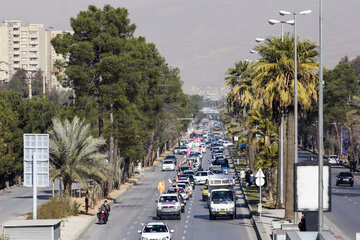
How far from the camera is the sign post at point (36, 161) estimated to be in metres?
31.8

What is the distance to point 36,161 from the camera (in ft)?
104

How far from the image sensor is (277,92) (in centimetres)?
3969

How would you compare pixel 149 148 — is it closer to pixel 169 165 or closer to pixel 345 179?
pixel 169 165

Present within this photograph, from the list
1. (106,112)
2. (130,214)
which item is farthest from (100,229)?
(106,112)

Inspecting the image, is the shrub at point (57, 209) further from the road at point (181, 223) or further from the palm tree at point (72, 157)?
the road at point (181, 223)

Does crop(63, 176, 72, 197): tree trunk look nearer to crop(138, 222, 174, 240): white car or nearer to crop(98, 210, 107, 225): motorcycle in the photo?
crop(98, 210, 107, 225): motorcycle

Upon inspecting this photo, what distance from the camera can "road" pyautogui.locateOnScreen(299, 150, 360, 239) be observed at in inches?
1512

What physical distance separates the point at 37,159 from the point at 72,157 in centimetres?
1509

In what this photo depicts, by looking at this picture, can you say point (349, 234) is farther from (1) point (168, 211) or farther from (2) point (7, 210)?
(2) point (7, 210)

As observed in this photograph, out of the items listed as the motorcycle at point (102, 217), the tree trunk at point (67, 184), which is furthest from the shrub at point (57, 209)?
the motorcycle at point (102, 217)

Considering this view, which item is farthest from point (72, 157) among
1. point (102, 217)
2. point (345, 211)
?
point (345, 211)

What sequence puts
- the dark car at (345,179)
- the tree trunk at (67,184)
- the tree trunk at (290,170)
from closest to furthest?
1. the tree trunk at (290,170)
2. the tree trunk at (67,184)
3. the dark car at (345,179)

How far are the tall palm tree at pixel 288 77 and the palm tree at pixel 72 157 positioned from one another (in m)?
12.9

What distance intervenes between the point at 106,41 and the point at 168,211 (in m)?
22.8
